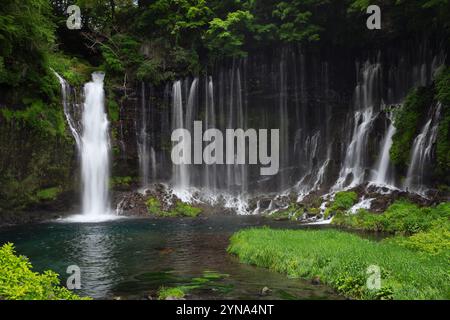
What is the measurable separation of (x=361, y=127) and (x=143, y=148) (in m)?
18.2

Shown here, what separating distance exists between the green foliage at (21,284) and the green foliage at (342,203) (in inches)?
808

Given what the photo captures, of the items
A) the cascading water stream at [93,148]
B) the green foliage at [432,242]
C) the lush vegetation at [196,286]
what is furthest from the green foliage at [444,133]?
the cascading water stream at [93,148]

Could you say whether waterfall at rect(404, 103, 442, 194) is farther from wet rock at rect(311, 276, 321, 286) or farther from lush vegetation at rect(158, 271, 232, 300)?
lush vegetation at rect(158, 271, 232, 300)

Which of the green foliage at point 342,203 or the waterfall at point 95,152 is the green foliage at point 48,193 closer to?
the waterfall at point 95,152

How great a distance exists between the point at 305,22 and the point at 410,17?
782cm

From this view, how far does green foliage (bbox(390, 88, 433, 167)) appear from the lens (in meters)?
27.8

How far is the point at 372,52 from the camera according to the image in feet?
123

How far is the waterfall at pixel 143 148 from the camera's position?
123ft

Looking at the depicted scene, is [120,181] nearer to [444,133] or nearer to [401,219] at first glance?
[401,219]

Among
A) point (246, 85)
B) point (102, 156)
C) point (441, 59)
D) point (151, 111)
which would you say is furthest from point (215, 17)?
point (441, 59)

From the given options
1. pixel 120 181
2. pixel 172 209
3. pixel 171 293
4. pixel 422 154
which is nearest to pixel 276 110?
pixel 172 209

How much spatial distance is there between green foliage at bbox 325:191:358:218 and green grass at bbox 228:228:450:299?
9692 millimetres

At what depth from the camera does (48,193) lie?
3070 cm

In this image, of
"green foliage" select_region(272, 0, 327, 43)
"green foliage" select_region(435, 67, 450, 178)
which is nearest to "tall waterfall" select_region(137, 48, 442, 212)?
"green foliage" select_region(272, 0, 327, 43)
